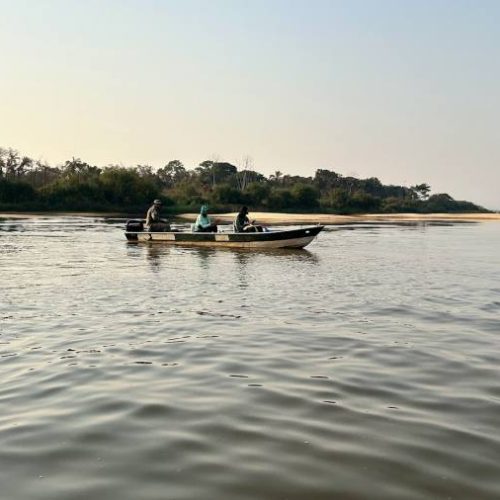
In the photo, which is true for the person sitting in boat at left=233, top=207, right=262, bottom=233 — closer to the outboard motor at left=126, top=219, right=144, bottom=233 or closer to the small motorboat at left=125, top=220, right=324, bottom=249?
the small motorboat at left=125, top=220, right=324, bottom=249

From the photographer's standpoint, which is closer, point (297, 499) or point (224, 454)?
point (297, 499)

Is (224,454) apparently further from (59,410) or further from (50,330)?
(50,330)

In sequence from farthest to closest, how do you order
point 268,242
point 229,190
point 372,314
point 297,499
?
point 229,190
point 268,242
point 372,314
point 297,499

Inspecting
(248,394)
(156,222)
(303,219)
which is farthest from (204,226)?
(303,219)

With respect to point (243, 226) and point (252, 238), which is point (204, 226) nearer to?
point (243, 226)

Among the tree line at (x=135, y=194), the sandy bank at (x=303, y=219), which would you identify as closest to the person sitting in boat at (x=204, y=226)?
the sandy bank at (x=303, y=219)

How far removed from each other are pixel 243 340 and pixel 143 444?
3.67 metres

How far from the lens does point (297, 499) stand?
3689 mm

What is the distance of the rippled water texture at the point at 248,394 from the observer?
3990 mm

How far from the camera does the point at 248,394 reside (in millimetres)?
5777

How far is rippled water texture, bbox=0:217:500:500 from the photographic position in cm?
399

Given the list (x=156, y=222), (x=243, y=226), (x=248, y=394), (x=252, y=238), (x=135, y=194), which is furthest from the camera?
(x=135, y=194)

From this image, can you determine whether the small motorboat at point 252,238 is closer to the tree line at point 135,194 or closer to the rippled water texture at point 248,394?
the rippled water texture at point 248,394

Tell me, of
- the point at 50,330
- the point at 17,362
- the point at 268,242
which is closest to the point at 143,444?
the point at 17,362
